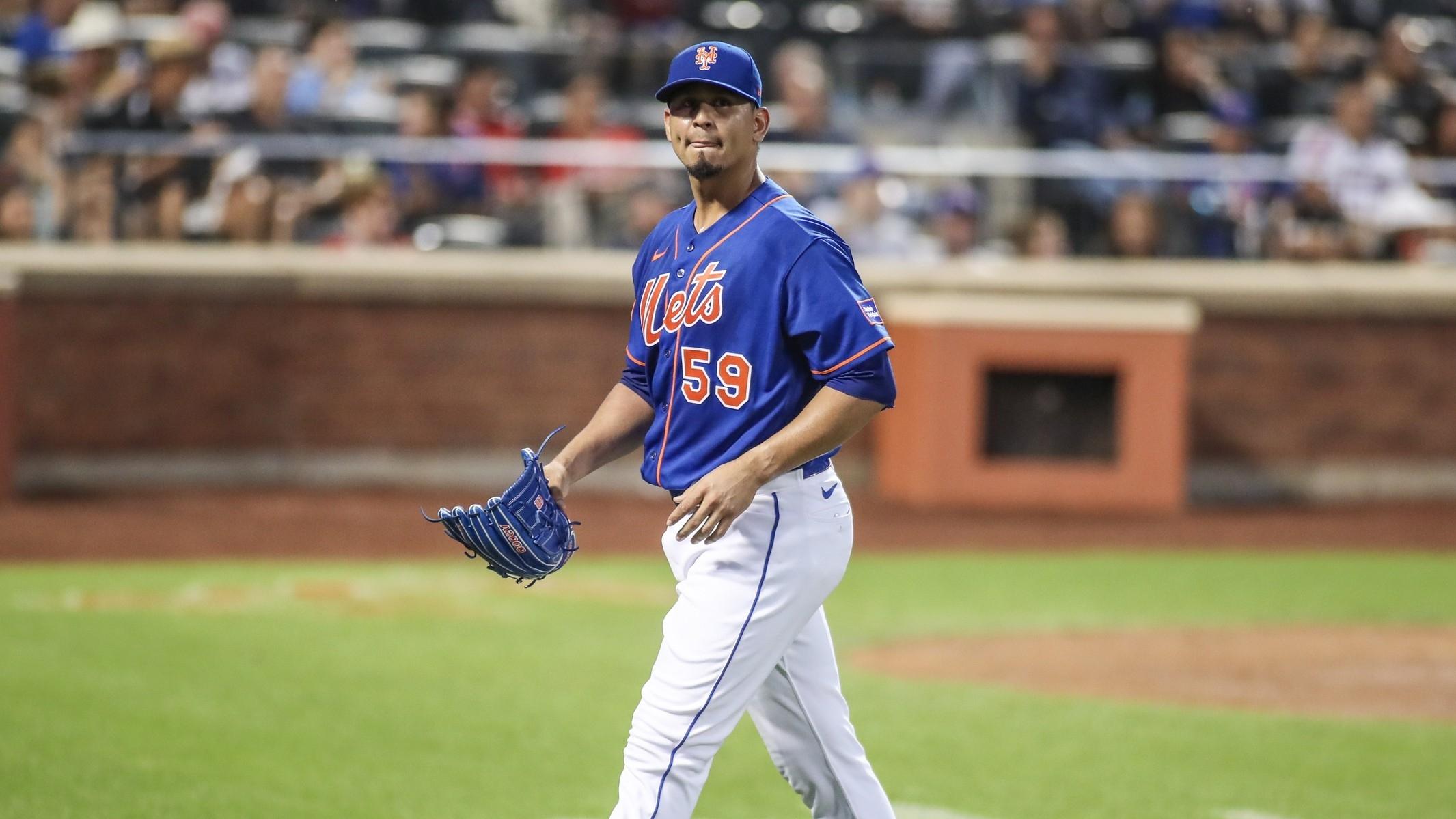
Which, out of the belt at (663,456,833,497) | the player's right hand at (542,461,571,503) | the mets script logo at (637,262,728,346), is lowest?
the player's right hand at (542,461,571,503)

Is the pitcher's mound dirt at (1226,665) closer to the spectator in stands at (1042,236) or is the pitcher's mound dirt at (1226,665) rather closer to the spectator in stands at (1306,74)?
the spectator in stands at (1042,236)

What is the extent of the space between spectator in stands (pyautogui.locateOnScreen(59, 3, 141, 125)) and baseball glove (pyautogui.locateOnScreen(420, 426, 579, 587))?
9.90m

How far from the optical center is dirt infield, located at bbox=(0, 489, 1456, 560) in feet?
37.7

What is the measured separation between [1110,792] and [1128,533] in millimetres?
7266

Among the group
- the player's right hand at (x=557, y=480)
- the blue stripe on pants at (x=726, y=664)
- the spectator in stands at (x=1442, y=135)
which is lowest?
the blue stripe on pants at (x=726, y=664)

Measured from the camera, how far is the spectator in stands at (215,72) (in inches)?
531

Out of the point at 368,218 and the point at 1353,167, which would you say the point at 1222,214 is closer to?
the point at 1353,167

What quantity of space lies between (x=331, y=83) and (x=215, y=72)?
2.83 feet

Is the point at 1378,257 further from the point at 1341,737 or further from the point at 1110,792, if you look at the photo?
the point at 1110,792

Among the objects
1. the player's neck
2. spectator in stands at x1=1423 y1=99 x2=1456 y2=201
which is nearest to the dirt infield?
spectator in stands at x1=1423 y1=99 x2=1456 y2=201

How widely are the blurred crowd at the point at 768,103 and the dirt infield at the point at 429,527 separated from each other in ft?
6.48

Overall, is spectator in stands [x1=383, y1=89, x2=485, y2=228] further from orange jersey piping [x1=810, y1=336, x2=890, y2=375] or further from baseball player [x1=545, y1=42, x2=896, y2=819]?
orange jersey piping [x1=810, y1=336, x2=890, y2=375]

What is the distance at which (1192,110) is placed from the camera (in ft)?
52.4

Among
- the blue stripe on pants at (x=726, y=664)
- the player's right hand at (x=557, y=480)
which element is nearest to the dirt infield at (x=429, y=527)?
the player's right hand at (x=557, y=480)
